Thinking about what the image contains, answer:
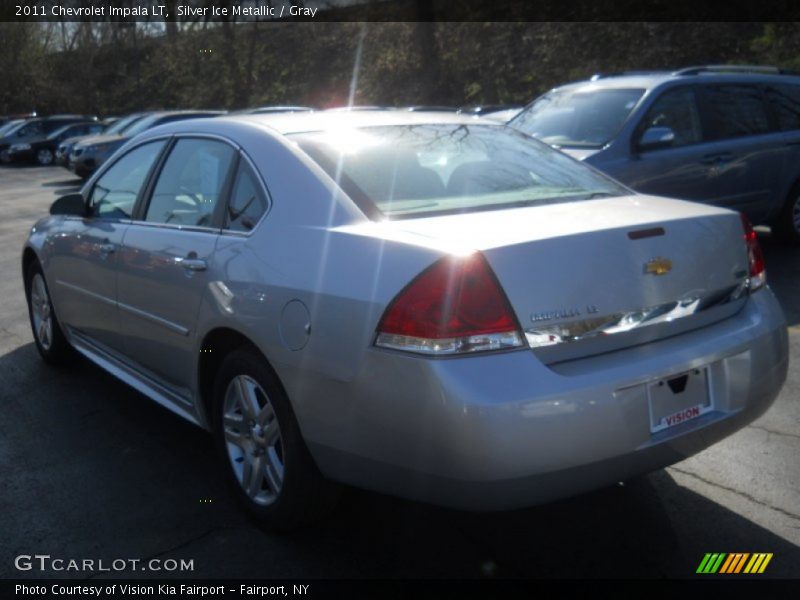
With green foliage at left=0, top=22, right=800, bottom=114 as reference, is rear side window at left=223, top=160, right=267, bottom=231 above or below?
below

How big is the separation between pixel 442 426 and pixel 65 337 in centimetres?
363

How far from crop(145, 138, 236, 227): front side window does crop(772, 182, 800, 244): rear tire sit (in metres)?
6.75

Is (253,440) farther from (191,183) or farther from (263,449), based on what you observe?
(191,183)

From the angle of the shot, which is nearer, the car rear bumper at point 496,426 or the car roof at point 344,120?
the car rear bumper at point 496,426

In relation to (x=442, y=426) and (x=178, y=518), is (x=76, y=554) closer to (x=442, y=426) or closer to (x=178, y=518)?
(x=178, y=518)

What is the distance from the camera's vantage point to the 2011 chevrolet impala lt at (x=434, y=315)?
2.94 m

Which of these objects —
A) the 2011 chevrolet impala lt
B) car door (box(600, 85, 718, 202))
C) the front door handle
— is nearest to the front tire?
the 2011 chevrolet impala lt

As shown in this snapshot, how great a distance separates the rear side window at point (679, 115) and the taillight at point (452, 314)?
5.55 meters

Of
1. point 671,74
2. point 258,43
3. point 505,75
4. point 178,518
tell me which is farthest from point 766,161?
point 258,43

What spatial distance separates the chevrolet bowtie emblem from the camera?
3.26m

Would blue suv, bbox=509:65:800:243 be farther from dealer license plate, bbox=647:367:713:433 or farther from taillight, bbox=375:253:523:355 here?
taillight, bbox=375:253:523:355

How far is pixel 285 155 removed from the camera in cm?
377

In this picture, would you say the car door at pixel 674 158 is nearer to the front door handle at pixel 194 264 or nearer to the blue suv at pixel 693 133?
the blue suv at pixel 693 133

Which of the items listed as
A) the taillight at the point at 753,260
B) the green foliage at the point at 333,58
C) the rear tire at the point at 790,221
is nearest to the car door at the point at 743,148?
the rear tire at the point at 790,221
